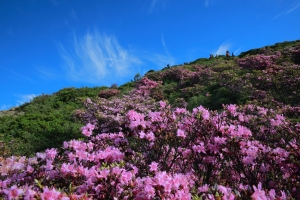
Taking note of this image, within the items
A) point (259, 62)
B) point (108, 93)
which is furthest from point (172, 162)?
point (259, 62)

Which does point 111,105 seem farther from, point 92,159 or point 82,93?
point 82,93

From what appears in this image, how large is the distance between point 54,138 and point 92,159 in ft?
26.5

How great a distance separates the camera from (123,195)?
2357mm

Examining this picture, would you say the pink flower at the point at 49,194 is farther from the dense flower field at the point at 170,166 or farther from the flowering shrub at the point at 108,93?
the flowering shrub at the point at 108,93

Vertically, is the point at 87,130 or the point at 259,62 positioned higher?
the point at 259,62

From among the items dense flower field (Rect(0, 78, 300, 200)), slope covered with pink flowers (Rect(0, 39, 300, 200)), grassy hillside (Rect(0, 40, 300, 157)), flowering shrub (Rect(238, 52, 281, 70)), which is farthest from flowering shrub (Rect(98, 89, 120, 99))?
dense flower field (Rect(0, 78, 300, 200))

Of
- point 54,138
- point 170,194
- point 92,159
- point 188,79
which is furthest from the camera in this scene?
point 188,79

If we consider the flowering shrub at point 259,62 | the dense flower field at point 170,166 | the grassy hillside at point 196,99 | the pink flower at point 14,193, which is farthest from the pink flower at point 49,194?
the flowering shrub at point 259,62

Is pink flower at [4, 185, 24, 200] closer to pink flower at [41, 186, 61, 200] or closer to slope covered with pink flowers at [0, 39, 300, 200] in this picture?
slope covered with pink flowers at [0, 39, 300, 200]

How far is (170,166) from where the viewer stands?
4031 millimetres

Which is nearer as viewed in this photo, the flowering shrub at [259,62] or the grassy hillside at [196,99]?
the grassy hillside at [196,99]

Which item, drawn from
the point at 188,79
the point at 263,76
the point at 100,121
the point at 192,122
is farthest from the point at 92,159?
the point at 188,79

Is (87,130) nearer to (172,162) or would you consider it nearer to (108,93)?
(172,162)

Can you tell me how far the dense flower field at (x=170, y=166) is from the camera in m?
2.34
